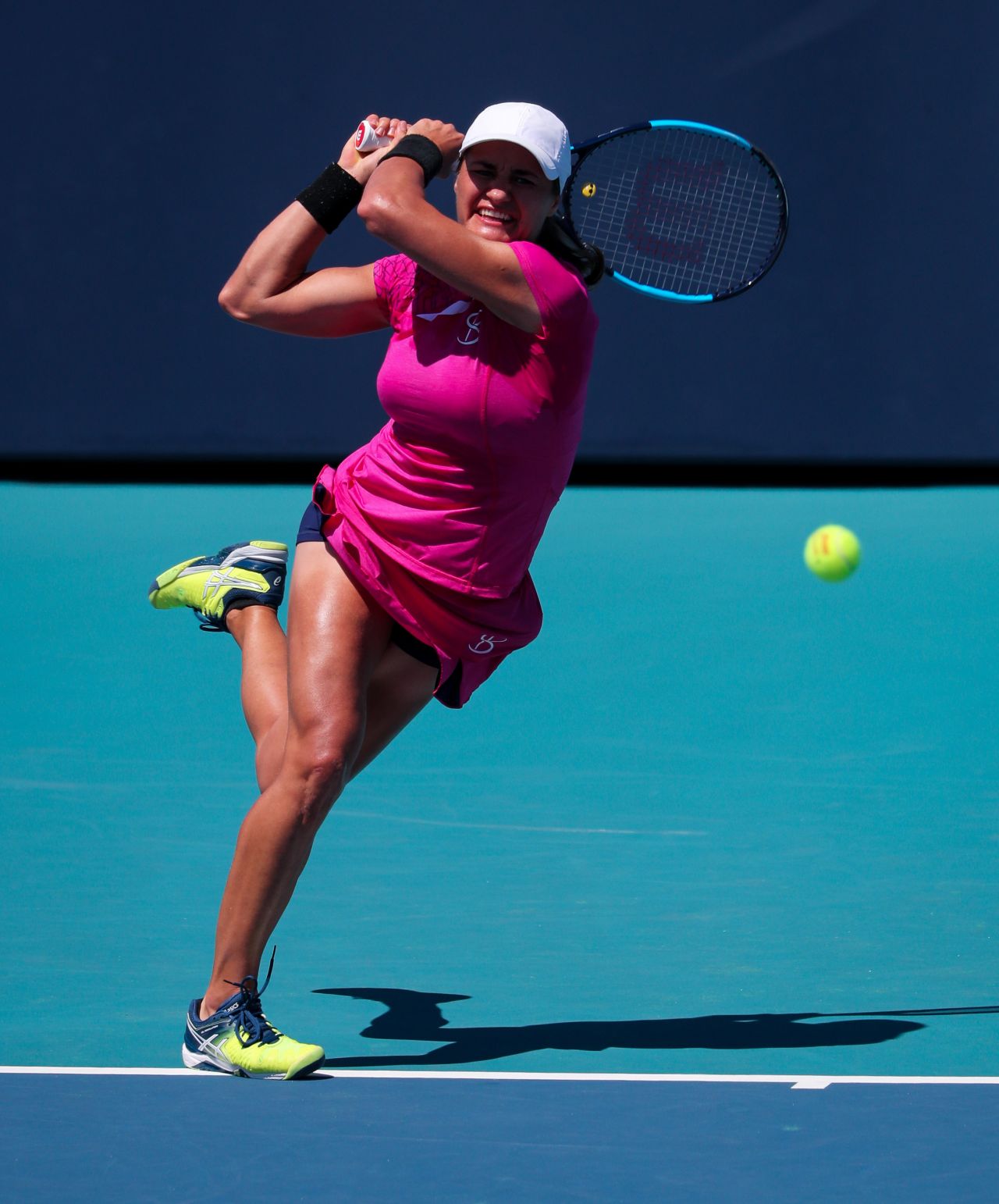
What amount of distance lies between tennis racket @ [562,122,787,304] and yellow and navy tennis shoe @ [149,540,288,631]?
3.98 m

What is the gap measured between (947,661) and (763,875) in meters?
3.11

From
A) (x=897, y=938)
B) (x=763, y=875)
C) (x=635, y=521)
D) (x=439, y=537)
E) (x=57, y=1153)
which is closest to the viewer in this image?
(x=57, y=1153)

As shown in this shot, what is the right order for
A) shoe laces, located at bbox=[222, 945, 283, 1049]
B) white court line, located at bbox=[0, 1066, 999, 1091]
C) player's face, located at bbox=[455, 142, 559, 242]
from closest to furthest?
white court line, located at bbox=[0, 1066, 999, 1091] < shoe laces, located at bbox=[222, 945, 283, 1049] < player's face, located at bbox=[455, 142, 559, 242]

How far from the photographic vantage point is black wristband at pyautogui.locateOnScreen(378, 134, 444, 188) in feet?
11.3

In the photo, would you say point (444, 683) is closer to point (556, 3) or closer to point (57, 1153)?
point (57, 1153)

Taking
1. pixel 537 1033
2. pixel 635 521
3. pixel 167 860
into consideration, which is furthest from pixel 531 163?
pixel 635 521

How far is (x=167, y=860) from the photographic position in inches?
183

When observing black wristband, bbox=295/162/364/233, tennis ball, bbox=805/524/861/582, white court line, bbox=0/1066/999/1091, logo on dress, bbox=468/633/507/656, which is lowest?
white court line, bbox=0/1066/999/1091

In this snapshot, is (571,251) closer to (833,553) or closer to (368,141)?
(368,141)

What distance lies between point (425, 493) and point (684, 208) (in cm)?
668

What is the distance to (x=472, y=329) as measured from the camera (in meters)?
3.30

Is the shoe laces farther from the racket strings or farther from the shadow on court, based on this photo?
the racket strings

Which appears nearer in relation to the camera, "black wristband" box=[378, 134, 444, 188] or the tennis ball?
"black wristband" box=[378, 134, 444, 188]

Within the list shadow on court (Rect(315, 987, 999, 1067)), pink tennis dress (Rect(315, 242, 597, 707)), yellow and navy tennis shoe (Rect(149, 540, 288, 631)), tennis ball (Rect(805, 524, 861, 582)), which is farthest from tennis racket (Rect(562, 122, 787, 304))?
shadow on court (Rect(315, 987, 999, 1067))
